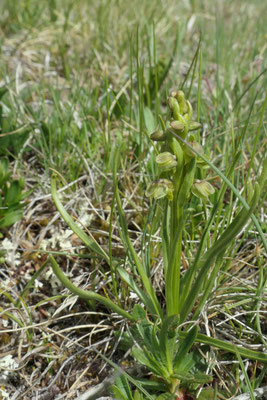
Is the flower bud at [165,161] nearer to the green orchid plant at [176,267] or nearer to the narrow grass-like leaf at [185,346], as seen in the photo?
the green orchid plant at [176,267]

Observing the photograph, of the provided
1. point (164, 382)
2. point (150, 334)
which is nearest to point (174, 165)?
point (150, 334)

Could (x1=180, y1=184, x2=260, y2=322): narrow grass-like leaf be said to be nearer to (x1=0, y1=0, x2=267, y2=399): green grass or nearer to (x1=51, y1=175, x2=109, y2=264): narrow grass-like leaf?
(x1=0, y1=0, x2=267, y2=399): green grass

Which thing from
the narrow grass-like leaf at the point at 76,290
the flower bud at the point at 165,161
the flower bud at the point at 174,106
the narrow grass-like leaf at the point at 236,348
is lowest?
the narrow grass-like leaf at the point at 236,348

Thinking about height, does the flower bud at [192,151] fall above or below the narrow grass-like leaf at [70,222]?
above

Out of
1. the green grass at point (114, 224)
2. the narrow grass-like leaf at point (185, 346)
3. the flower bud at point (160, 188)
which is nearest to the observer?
the flower bud at point (160, 188)

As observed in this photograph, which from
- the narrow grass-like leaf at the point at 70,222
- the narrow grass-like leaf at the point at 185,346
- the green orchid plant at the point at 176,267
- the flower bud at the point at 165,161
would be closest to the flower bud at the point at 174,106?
the green orchid plant at the point at 176,267

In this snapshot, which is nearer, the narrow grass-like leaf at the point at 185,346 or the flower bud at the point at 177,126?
the flower bud at the point at 177,126

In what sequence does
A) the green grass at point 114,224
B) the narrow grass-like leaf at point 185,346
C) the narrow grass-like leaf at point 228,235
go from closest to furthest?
the narrow grass-like leaf at point 228,235 → the narrow grass-like leaf at point 185,346 → the green grass at point 114,224

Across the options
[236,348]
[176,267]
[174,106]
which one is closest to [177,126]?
[174,106]

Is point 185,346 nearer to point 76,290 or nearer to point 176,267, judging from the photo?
point 176,267

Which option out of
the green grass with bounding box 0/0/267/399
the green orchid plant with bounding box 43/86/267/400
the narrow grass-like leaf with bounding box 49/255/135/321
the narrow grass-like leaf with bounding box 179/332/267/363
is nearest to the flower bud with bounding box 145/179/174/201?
the green orchid plant with bounding box 43/86/267/400
